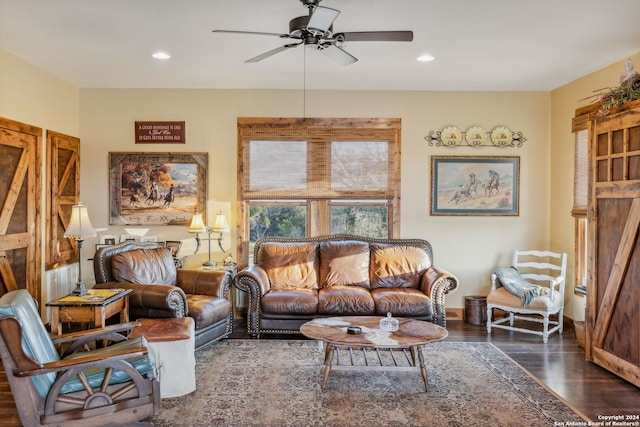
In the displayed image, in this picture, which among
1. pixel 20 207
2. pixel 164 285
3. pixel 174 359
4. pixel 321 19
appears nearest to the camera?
pixel 321 19

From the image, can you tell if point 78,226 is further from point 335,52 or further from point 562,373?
point 562,373

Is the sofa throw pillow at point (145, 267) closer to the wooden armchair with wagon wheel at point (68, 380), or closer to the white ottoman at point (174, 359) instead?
the white ottoman at point (174, 359)

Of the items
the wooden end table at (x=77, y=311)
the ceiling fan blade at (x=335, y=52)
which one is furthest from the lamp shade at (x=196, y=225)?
the ceiling fan blade at (x=335, y=52)

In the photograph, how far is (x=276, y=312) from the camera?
4.79 meters

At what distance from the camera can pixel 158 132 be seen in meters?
5.79

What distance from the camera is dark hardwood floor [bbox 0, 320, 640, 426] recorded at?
10.6 feet

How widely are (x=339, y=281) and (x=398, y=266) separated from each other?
2.32 ft

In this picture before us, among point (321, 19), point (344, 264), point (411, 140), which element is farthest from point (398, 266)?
point (321, 19)

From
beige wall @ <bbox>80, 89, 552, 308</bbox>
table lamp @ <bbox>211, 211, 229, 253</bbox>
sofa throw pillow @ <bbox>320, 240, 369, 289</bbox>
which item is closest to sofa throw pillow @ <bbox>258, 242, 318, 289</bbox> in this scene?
sofa throw pillow @ <bbox>320, 240, 369, 289</bbox>

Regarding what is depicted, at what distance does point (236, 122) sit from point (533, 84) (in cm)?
359

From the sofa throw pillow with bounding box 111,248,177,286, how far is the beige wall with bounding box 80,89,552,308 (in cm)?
92

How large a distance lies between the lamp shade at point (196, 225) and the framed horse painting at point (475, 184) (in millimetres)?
2854

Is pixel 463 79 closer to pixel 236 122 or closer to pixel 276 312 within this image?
pixel 236 122

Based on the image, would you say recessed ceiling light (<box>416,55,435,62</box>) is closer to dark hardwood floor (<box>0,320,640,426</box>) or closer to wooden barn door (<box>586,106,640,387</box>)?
wooden barn door (<box>586,106,640,387</box>)
